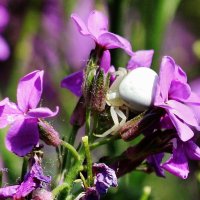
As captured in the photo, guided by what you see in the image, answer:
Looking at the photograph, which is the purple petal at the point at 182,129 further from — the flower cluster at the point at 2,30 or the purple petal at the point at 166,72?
the flower cluster at the point at 2,30

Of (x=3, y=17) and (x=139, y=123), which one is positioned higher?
(x=139, y=123)

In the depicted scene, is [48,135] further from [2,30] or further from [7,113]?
[2,30]

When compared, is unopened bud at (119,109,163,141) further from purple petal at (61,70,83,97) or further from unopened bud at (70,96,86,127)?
purple petal at (61,70,83,97)

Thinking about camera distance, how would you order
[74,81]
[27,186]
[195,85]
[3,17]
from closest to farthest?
[27,186]
[74,81]
[3,17]
[195,85]

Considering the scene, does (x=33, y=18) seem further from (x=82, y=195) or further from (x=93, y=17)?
(x=82, y=195)

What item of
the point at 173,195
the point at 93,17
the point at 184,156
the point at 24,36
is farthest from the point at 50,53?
the point at 184,156

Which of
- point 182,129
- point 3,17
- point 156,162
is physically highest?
point 182,129

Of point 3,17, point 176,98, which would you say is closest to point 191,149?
point 176,98

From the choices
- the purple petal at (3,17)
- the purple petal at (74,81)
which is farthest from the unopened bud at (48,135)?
the purple petal at (3,17)
